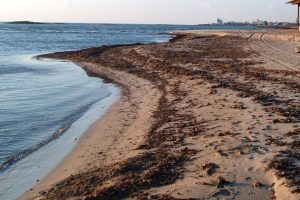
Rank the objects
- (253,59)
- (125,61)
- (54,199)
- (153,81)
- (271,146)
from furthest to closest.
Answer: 1. (125,61)
2. (253,59)
3. (153,81)
4. (271,146)
5. (54,199)

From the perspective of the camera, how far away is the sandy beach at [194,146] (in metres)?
6.29

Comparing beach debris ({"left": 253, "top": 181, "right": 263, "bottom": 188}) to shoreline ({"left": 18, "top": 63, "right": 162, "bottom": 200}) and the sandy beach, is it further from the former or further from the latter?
shoreline ({"left": 18, "top": 63, "right": 162, "bottom": 200})

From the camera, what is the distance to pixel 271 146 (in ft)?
25.2

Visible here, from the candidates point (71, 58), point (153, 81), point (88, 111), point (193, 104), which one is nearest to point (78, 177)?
point (193, 104)

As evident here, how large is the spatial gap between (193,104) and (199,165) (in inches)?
207

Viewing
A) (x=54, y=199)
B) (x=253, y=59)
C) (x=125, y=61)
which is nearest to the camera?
(x=54, y=199)

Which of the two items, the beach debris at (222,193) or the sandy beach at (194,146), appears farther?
the sandy beach at (194,146)

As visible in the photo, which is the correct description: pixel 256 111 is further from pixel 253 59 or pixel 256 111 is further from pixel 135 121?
pixel 253 59

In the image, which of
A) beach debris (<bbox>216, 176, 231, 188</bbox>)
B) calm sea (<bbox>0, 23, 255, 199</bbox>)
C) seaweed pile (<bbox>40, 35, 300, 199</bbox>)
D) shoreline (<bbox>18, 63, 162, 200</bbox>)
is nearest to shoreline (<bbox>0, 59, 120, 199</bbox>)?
calm sea (<bbox>0, 23, 255, 199</bbox>)

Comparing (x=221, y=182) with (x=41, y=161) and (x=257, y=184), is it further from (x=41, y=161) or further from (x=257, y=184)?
(x=41, y=161)

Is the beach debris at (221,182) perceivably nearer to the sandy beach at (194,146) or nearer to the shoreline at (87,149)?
the sandy beach at (194,146)

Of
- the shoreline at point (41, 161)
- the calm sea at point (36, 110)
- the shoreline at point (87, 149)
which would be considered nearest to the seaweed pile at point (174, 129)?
the shoreline at point (87, 149)

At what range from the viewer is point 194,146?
27.0ft

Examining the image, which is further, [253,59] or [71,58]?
[71,58]
